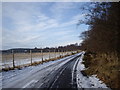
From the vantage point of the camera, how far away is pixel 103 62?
442 inches

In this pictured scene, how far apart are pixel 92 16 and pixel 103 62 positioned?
3082 millimetres

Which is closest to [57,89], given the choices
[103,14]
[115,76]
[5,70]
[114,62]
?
[115,76]

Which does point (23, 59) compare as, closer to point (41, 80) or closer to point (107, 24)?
point (41, 80)

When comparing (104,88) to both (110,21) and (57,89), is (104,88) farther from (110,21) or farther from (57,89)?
(110,21)

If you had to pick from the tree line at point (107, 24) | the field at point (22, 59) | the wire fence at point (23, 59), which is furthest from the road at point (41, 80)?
the field at point (22, 59)

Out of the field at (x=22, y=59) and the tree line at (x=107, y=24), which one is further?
the field at (x=22, y=59)

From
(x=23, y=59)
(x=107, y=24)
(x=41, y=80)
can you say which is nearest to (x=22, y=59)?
(x=23, y=59)

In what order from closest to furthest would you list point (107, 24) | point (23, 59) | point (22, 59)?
1. point (107, 24)
2. point (23, 59)
3. point (22, 59)

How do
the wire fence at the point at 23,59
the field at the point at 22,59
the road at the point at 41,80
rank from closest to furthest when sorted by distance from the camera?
the road at the point at 41,80
the wire fence at the point at 23,59
the field at the point at 22,59

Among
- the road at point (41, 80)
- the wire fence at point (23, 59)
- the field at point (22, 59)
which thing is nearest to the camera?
the road at point (41, 80)

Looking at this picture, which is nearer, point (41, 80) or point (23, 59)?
point (41, 80)

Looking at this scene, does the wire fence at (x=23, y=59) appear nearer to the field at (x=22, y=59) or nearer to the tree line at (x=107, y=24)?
the field at (x=22, y=59)

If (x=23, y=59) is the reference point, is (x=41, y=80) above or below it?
above

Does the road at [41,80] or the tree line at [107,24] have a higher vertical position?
the tree line at [107,24]
